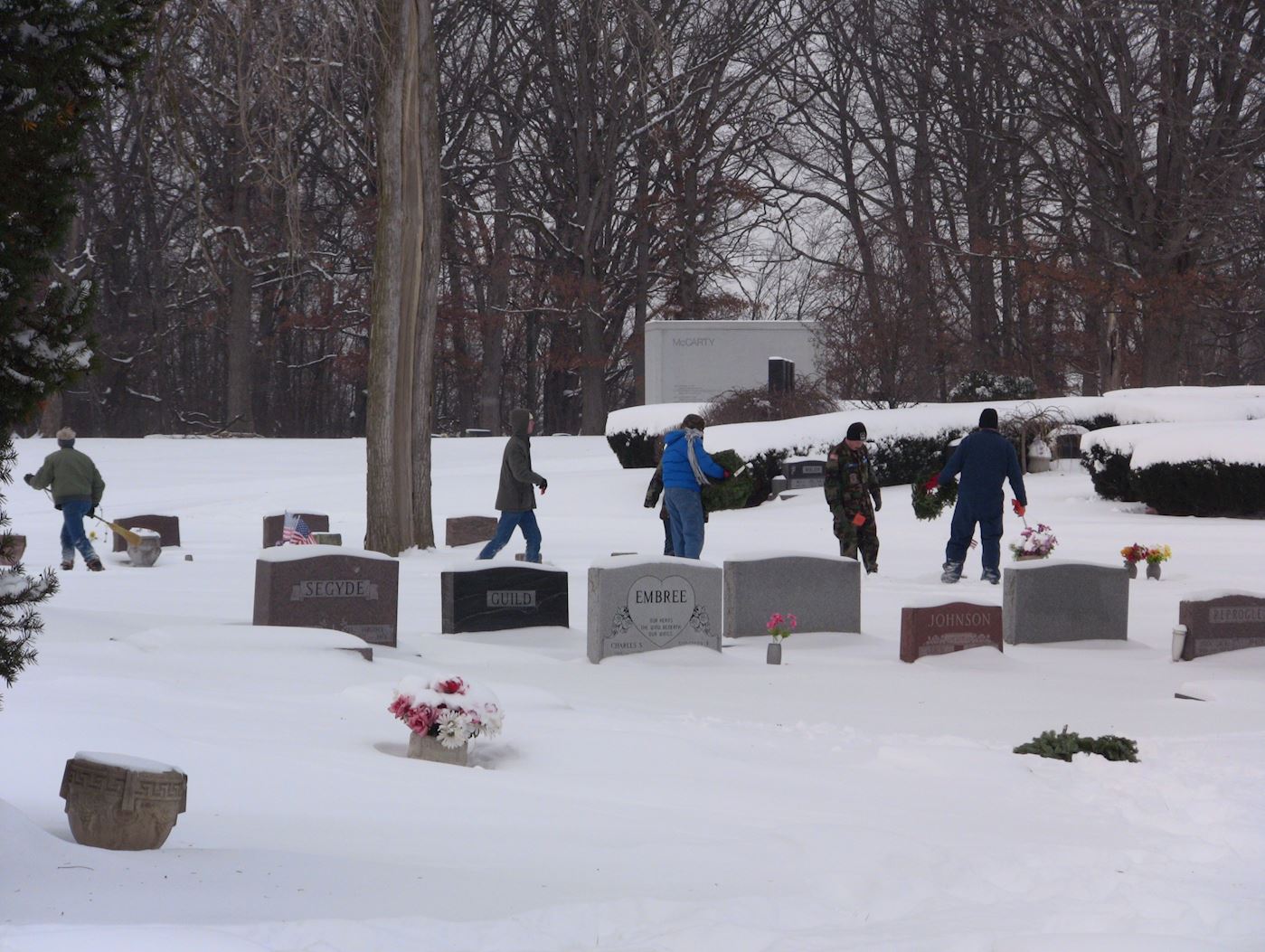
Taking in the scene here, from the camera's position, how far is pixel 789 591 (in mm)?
11680

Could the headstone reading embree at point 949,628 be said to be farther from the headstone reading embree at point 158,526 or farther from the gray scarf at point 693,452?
the headstone reading embree at point 158,526

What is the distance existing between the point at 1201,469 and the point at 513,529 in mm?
9803

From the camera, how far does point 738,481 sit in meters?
22.8

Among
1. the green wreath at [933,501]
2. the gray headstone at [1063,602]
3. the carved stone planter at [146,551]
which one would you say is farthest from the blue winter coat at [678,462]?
the carved stone planter at [146,551]

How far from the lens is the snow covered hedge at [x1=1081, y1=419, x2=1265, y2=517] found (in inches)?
766

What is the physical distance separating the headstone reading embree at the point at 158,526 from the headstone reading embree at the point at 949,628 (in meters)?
10.6

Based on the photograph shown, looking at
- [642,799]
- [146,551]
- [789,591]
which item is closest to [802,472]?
[146,551]

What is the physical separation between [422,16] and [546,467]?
44.2 ft

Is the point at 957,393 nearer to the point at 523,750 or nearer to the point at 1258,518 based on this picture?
the point at 1258,518

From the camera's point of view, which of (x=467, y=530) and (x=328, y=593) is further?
(x=467, y=530)

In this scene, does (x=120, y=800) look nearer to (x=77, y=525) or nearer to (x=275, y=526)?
(x=77, y=525)

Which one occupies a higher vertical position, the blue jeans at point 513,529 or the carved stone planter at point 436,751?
the blue jeans at point 513,529

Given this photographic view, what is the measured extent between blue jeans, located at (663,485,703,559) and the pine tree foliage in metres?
10.1

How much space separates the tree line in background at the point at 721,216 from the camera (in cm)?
3123
